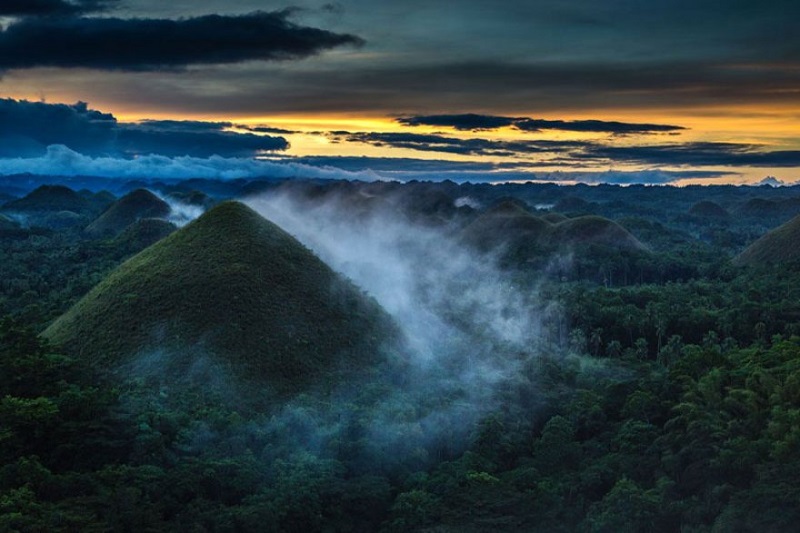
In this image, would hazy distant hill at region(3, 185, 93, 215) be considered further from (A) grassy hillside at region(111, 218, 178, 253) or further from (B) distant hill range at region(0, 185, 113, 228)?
(A) grassy hillside at region(111, 218, 178, 253)

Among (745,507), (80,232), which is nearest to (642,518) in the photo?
(745,507)

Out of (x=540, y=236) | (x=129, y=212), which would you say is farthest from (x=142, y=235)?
(x=540, y=236)

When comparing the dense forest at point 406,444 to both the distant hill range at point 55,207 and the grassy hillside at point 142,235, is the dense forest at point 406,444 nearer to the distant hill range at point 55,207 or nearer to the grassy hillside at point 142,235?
the grassy hillside at point 142,235

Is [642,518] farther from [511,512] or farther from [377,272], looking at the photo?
[377,272]

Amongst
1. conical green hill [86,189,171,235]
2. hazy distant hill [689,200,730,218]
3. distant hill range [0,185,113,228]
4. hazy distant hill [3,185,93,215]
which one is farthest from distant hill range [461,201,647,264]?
hazy distant hill [3,185,93,215]

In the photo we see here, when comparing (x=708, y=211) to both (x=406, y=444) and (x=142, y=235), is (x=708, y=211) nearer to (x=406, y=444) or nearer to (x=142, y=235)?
(x=142, y=235)
